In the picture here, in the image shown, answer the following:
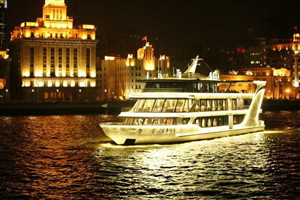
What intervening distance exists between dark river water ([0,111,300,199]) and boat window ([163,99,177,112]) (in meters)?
2.77

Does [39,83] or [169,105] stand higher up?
[39,83]

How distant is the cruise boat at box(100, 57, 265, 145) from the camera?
41375 mm

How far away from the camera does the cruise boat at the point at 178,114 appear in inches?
1629

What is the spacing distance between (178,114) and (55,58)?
99.6m

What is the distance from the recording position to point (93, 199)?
2662cm

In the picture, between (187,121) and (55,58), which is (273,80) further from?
(187,121)

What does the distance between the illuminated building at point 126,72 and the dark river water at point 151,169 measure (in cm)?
9318

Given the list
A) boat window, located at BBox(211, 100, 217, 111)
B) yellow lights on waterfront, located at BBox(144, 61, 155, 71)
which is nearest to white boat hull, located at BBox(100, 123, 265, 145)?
boat window, located at BBox(211, 100, 217, 111)

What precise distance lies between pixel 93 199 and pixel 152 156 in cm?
1155

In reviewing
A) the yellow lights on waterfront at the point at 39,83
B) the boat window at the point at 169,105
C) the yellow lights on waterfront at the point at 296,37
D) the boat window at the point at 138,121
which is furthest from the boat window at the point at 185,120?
the yellow lights on waterfront at the point at 296,37

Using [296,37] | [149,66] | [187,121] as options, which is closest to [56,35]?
[149,66]

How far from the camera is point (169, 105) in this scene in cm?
4334

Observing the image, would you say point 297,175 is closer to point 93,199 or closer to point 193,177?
point 193,177

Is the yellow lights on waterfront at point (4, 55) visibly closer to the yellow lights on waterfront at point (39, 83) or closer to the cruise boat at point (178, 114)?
the yellow lights on waterfront at point (39, 83)
